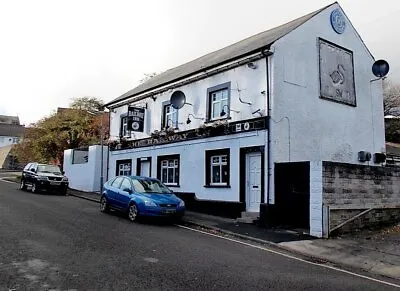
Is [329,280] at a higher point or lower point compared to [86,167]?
lower

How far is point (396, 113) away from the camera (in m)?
55.7

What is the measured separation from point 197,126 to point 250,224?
6.23 meters

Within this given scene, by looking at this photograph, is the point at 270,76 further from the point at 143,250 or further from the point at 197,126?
the point at 143,250

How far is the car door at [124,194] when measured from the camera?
49.4ft

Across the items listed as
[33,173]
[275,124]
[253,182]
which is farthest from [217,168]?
[33,173]

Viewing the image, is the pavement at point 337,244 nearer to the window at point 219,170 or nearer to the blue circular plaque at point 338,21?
the window at point 219,170

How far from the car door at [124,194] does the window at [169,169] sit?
5140 millimetres

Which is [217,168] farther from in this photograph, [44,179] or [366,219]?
[44,179]

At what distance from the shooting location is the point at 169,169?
21.7 meters

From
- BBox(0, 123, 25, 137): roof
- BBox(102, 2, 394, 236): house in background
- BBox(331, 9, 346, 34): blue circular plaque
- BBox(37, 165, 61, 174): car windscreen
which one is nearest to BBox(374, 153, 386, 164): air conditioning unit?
BBox(102, 2, 394, 236): house in background

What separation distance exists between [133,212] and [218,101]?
23.5 feet

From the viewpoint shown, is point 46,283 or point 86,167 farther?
point 86,167

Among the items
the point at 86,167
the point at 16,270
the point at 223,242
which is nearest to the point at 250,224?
the point at 223,242

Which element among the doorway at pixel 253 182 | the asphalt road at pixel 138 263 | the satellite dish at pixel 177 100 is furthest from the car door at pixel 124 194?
the satellite dish at pixel 177 100
